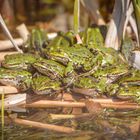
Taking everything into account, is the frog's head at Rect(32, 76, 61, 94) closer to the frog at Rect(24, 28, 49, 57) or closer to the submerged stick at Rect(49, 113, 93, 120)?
the submerged stick at Rect(49, 113, 93, 120)

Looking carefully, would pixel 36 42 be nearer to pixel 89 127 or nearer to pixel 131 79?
pixel 131 79

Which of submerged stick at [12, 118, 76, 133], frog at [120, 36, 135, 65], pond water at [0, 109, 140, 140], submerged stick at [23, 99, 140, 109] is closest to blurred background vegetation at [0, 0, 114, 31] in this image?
frog at [120, 36, 135, 65]

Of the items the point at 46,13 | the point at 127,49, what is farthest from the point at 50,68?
the point at 46,13

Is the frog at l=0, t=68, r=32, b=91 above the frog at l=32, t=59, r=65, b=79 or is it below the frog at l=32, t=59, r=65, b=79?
below

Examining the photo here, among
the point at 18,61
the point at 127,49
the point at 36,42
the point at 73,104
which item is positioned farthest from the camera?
the point at 36,42

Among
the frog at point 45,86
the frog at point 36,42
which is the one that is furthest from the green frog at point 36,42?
the frog at point 45,86

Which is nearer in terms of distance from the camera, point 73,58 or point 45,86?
point 45,86
